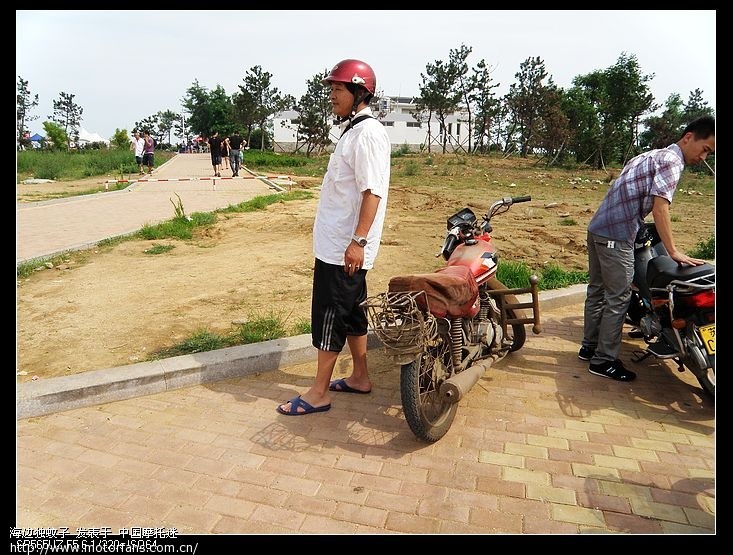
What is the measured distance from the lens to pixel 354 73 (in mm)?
3035

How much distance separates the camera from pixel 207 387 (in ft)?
11.9

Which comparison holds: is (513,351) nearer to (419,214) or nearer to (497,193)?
(419,214)

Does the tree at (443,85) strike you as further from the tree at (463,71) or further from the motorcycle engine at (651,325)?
the motorcycle engine at (651,325)

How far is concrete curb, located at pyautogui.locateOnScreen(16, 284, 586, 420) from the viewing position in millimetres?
→ 3260

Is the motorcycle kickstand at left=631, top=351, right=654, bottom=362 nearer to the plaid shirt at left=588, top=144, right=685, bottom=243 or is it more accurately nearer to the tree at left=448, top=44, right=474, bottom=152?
the plaid shirt at left=588, top=144, right=685, bottom=243

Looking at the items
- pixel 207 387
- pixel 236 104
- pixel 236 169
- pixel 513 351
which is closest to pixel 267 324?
pixel 207 387

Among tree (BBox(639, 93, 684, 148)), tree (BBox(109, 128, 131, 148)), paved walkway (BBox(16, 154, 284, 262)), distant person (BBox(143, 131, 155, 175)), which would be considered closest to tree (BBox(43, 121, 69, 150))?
tree (BBox(109, 128, 131, 148))

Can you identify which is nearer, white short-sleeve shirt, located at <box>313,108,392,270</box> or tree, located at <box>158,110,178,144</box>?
white short-sleeve shirt, located at <box>313,108,392,270</box>

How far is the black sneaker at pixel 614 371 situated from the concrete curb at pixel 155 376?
6.84 ft

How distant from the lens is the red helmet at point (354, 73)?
3.03 m

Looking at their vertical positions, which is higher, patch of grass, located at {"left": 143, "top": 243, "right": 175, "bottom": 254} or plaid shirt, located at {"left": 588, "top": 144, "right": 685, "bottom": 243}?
plaid shirt, located at {"left": 588, "top": 144, "right": 685, "bottom": 243}

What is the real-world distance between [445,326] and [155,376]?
1946mm

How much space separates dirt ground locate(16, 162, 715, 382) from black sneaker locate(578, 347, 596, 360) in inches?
82.9

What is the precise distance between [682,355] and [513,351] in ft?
4.09
